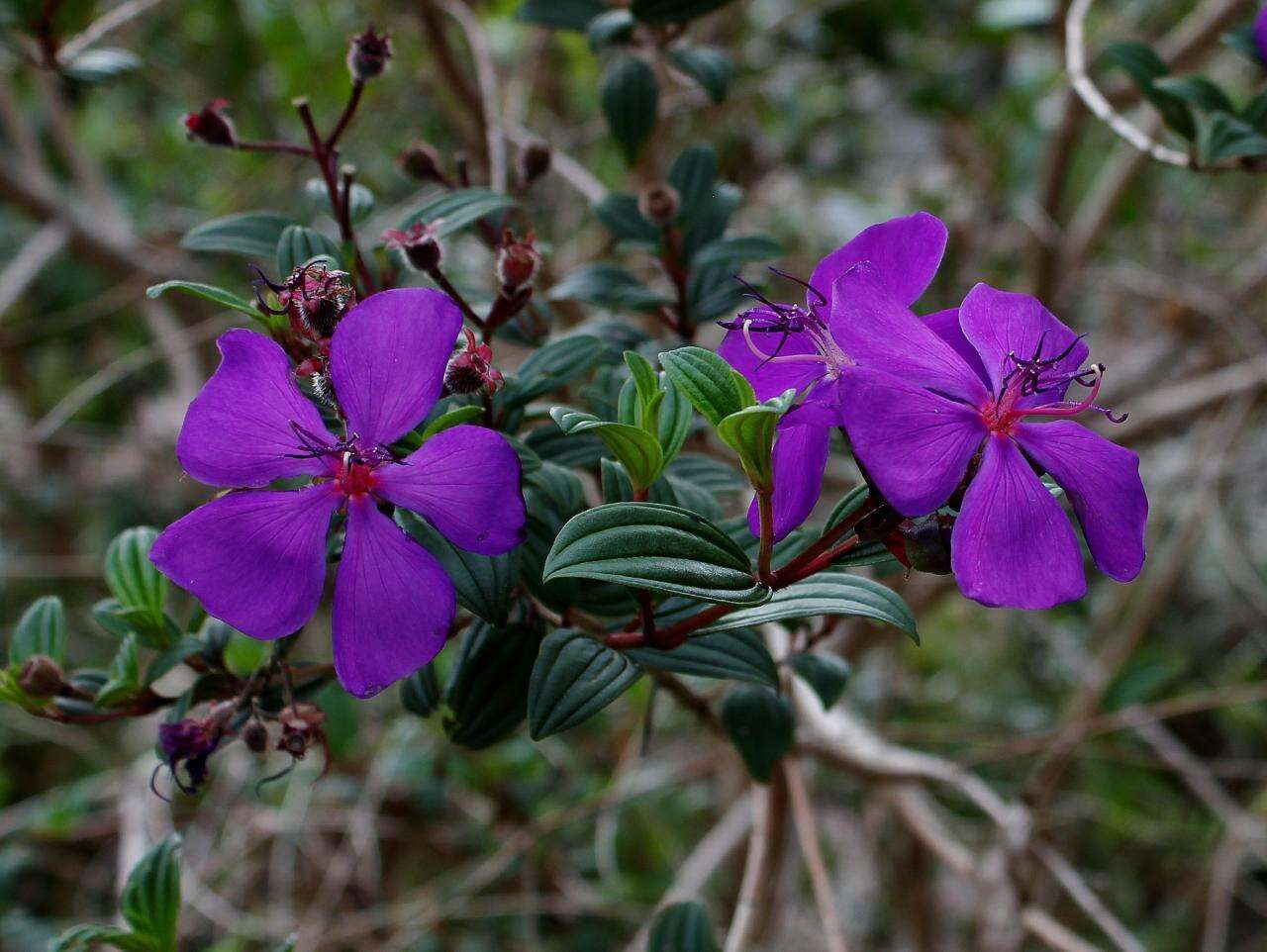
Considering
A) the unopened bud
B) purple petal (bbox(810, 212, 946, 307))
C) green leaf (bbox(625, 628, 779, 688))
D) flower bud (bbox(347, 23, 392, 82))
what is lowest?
green leaf (bbox(625, 628, 779, 688))

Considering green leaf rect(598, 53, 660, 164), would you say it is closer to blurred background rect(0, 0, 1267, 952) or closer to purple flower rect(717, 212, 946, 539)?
blurred background rect(0, 0, 1267, 952)

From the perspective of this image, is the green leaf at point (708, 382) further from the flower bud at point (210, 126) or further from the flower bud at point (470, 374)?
the flower bud at point (210, 126)

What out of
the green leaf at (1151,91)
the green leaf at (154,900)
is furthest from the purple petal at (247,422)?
the green leaf at (1151,91)

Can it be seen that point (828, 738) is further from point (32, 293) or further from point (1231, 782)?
point (32, 293)

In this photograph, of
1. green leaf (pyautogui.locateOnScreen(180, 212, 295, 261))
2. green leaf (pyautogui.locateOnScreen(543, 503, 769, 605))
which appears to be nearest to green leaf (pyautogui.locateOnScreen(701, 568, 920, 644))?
green leaf (pyautogui.locateOnScreen(543, 503, 769, 605))

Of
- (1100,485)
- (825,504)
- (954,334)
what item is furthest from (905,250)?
(825,504)
